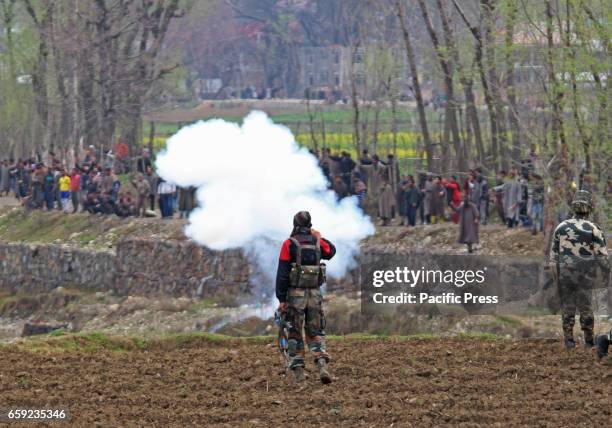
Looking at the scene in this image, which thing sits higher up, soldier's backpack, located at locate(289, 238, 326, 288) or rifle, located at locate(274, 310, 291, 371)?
soldier's backpack, located at locate(289, 238, 326, 288)

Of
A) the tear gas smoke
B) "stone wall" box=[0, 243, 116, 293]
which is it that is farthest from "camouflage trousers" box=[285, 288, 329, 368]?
"stone wall" box=[0, 243, 116, 293]

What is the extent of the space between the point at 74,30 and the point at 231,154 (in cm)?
2177

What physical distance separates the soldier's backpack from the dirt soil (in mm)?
1204

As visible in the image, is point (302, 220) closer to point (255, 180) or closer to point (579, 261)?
point (579, 261)

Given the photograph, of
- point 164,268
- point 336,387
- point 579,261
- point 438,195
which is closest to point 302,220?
point 336,387

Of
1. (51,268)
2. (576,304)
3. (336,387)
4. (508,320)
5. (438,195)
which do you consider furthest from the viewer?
(51,268)

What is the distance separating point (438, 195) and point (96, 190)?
13636 mm

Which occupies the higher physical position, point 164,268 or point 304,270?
point 304,270

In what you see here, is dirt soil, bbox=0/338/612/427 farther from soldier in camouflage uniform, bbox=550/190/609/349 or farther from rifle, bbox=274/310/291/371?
soldier in camouflage uniform, bbox=550/190/609/349

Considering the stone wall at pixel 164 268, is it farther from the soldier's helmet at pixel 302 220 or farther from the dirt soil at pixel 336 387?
the soldier's helmet at pixel 302 220

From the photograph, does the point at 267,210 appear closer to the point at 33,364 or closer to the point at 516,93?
the point at 516,93

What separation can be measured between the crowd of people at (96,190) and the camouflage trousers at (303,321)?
864 inches

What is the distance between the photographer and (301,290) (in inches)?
655

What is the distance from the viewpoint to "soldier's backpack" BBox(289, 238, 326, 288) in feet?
54.1
